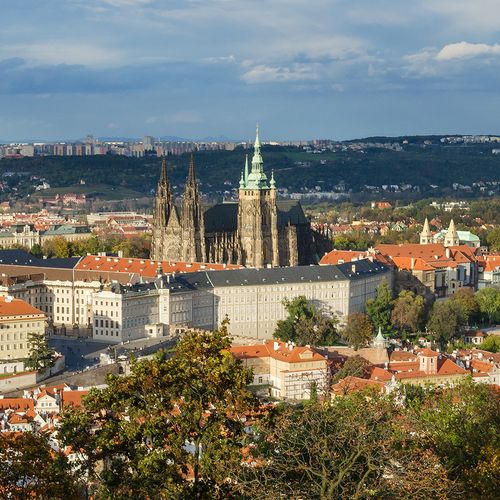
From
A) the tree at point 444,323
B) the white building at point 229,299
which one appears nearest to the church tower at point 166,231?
the white building at point 229,299

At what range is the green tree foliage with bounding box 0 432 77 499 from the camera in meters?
27.2

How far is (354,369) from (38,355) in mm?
16533

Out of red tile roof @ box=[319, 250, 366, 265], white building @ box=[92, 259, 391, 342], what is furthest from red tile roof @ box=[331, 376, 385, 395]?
red tile roof @ box=[319, 250, 366, 265]

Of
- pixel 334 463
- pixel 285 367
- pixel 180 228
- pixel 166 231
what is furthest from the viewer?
pixel 166 231

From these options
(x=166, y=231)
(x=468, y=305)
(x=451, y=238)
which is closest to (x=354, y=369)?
(x=468, y=305)

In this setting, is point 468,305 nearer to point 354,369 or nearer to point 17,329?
point 354,369

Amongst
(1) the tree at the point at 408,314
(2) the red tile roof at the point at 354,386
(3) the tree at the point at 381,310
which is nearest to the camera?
(2) the red tile roof at the point at 354,386

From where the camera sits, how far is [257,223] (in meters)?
106

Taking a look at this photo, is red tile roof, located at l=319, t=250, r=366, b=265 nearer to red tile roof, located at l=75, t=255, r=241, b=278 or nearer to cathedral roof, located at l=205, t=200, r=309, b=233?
cathedral roof, located at l=205, t=200, r=309, b=233

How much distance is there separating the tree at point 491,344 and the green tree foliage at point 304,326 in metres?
9.53

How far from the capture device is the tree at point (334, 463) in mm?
26000

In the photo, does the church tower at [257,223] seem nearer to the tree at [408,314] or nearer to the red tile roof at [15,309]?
the tree at [408,314]

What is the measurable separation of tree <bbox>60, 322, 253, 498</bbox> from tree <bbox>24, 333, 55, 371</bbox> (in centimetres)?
4287

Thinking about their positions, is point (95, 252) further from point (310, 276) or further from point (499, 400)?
point (499, 400)
